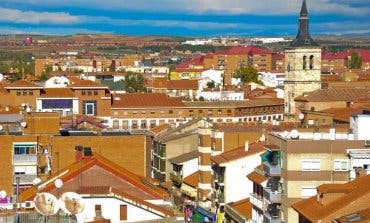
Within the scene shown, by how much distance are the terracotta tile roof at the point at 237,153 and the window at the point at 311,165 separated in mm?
11131

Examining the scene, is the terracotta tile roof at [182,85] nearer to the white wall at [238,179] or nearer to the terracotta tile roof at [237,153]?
the terracotta tile roof at [237,153]

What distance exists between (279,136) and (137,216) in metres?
8.58

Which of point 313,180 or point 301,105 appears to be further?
point 301,105

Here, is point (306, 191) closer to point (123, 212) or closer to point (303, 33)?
point (123, 212)

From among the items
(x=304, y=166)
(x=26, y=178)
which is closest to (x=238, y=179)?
(x=26, y=178)

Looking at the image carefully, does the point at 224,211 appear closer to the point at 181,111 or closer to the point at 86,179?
the point at 86,179

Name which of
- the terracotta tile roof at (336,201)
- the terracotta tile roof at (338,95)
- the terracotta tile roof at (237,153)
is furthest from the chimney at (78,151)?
the terracotta tile roof at (338,95)

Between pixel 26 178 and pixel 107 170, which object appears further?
pixel 26 178

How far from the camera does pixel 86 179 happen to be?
134 ft

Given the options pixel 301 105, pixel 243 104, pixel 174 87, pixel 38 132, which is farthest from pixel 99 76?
pixel 38 132

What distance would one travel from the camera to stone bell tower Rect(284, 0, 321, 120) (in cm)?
11112

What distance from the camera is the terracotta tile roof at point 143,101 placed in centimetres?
12439

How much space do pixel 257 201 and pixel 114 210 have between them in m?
10.9

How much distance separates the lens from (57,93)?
398ft
